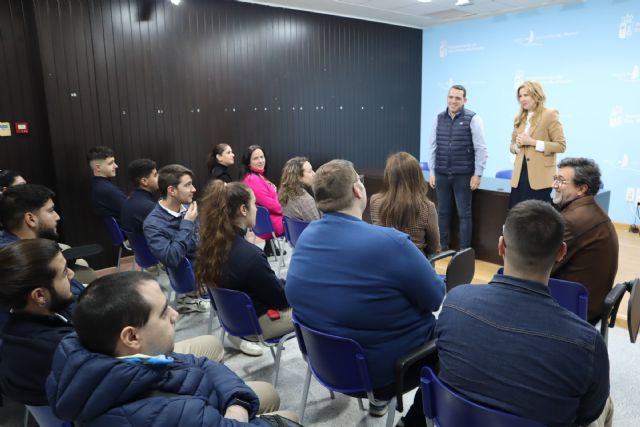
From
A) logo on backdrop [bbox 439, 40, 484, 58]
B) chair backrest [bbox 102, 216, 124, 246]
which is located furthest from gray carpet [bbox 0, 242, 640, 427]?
logo on backdrop [bbox 439, 40, 484, 58]

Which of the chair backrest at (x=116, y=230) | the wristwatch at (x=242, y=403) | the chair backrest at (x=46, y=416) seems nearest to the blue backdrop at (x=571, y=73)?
the chair backrest at (x=116, y=230)

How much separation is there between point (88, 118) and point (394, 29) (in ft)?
15.7

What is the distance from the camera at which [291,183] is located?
4.10 m

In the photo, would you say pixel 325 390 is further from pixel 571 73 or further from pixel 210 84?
pixel 571 73

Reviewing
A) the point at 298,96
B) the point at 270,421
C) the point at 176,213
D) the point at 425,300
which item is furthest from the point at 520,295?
the point at 298,96

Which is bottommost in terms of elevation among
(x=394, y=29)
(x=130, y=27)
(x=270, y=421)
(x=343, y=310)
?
(x=270, y=421)

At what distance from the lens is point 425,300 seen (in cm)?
177

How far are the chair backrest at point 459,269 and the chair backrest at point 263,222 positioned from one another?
2.05m

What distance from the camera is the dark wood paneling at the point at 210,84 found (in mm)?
4461

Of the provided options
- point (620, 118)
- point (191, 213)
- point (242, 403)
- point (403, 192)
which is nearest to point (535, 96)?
point (403, 192)

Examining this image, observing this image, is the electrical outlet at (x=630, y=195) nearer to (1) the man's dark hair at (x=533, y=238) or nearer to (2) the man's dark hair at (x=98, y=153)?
(1) the man's dark hair at (x=533, y=238)

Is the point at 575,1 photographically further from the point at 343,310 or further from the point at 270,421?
the point at 270,421

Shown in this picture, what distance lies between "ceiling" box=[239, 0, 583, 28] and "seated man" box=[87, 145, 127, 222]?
264 centimetres

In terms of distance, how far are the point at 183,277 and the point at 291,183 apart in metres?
1.43
